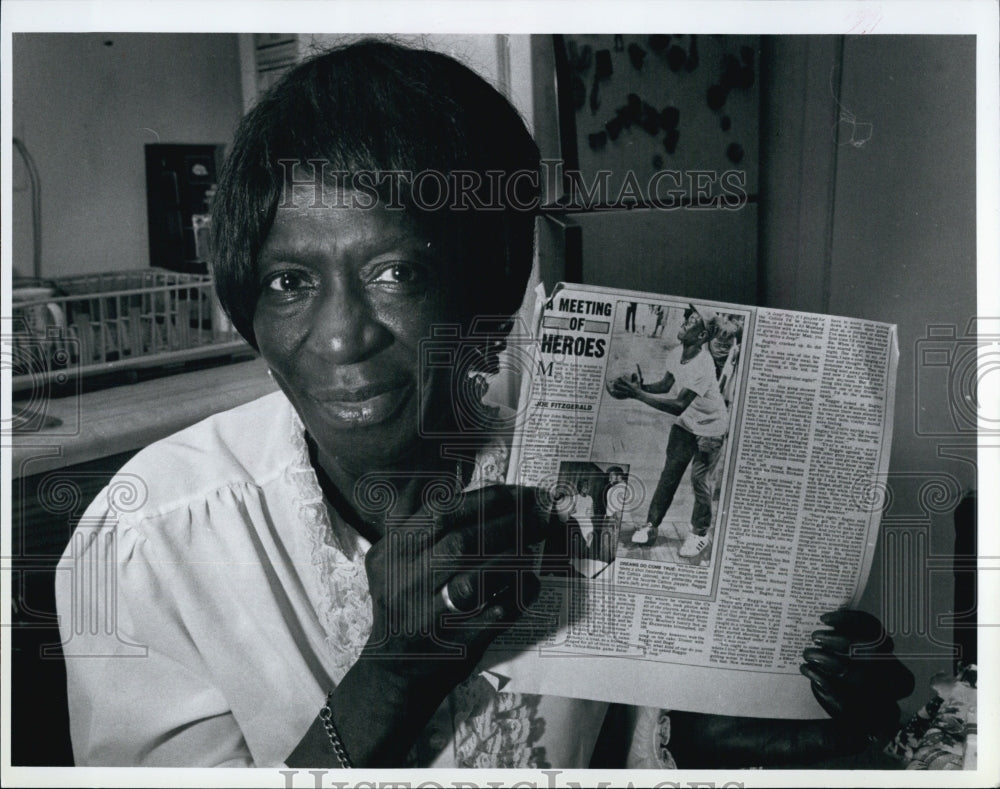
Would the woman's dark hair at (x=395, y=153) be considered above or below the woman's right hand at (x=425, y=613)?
Answer: above

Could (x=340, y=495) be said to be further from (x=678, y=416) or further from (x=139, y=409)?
(x=678, y=416)

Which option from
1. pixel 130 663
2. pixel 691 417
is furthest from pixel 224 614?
pixel 691 417

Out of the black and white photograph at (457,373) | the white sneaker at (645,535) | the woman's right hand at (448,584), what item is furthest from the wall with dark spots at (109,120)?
the white sneaker at (645,535)

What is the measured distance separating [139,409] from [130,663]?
33 cm

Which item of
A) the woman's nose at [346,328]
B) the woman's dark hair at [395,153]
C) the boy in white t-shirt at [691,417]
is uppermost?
the woman's dark hair at [395,153]

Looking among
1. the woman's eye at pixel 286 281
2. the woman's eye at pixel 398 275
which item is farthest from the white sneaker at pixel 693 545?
the woman's eye at pixel 286 281

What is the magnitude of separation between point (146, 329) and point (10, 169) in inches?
10.8

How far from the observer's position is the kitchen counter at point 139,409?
133 centimetres

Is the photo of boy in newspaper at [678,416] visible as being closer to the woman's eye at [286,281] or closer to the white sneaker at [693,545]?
the white sneaker at [693,545]

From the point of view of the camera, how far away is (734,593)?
1369 millimetres

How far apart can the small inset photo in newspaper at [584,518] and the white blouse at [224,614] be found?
0.59 ft

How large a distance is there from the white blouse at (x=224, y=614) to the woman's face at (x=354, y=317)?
71 millimetres
